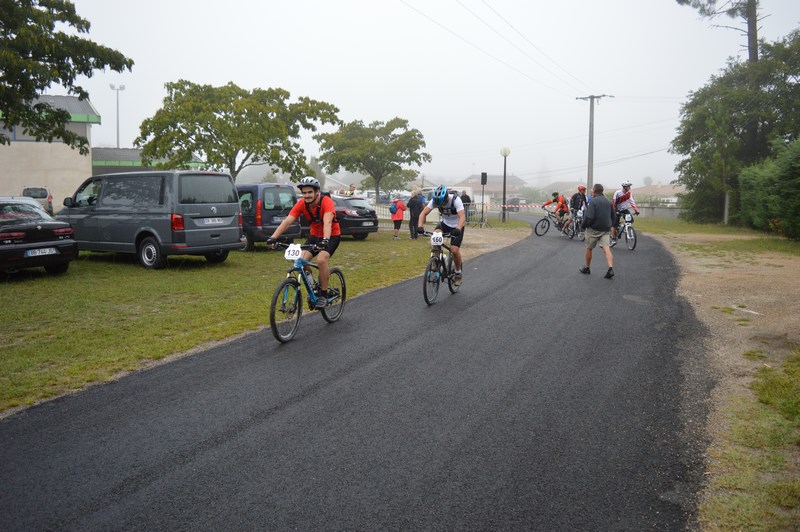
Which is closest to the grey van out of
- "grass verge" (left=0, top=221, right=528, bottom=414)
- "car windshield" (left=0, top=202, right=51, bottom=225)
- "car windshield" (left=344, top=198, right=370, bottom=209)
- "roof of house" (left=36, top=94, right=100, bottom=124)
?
"grass verge" (left=0, top=221, right=528, bottom=414)

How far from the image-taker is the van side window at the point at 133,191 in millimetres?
12258

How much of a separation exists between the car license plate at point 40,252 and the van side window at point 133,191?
1991 millimetres

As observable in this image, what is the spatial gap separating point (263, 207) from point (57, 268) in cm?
549

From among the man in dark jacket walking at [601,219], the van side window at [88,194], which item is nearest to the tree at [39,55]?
the van side window at [88,194]

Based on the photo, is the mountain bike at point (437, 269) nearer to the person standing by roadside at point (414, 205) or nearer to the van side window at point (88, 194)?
the van side window at point (88, 194)

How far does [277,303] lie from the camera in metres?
6.86

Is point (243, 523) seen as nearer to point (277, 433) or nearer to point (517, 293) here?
point (277, 433)

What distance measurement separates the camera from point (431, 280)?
9.36 m

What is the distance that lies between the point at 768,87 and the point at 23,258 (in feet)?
117

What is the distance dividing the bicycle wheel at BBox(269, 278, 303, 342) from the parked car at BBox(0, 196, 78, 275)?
6308 mm

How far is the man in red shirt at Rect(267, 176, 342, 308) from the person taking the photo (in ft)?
24.3

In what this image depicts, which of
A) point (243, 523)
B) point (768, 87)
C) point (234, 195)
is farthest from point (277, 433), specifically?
point (768, 87)

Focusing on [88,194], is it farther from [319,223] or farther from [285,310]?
[285,310]

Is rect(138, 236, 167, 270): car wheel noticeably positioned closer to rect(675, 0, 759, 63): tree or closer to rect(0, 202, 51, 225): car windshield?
rect(0, 202, 51, 225): car windshield
